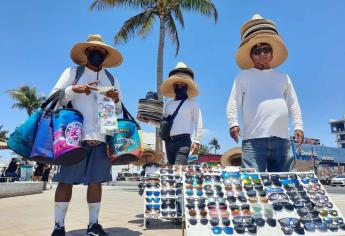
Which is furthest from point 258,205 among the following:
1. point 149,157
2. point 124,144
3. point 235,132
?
point 149,157

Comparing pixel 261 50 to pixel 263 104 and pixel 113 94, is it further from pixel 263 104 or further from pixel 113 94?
pixel 113 94

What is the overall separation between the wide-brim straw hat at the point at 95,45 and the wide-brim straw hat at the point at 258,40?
58.6 inches

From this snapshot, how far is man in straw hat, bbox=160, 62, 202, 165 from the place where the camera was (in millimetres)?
4881

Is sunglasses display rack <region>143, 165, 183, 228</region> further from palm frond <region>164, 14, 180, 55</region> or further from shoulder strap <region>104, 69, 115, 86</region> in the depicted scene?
palm frond <region>164, 14, 180, 55</region>

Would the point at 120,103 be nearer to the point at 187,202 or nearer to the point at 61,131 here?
the point at 61,131

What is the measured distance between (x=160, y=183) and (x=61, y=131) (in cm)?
185

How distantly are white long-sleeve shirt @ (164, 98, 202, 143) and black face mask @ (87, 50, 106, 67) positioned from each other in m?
1.64

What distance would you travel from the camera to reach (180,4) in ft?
54.0

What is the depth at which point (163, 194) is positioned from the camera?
14.4ft

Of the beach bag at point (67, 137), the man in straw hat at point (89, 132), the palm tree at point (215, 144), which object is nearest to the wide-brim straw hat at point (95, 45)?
the man in straw hat at point (89, 132)

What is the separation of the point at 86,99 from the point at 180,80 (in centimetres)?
193

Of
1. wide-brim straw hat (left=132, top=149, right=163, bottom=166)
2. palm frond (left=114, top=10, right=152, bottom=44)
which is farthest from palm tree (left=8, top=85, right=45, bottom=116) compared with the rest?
wide-brim straw hat (left=132, top=149, right=163, bottom=166)

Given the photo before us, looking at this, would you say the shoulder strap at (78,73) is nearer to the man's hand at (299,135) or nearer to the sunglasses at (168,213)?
the sunglasses at (168,213)

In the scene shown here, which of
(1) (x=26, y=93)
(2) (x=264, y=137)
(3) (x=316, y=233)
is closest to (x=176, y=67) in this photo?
(2) (x=264, y=137)
